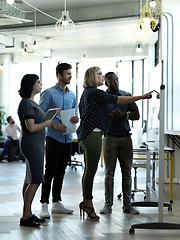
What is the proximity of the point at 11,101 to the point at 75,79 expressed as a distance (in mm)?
2700

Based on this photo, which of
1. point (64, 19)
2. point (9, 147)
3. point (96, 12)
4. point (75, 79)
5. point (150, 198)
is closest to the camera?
point (150, 198)

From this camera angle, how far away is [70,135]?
4984mm

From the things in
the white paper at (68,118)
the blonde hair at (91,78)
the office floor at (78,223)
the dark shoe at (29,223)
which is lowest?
the office floor at (78,223)

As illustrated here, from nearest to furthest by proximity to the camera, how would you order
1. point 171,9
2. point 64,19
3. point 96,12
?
point 64,19 → point 171,9 → point 96,12

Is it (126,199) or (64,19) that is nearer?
(126,199)

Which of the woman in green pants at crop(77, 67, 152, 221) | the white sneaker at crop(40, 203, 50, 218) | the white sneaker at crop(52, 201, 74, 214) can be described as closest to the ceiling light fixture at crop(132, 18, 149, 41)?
the woman in green pants at crop(77, 67, 152, 221)

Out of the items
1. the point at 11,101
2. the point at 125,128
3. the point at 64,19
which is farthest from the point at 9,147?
the point at 125,128

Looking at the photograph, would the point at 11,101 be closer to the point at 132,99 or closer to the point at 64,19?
the point at 64,19

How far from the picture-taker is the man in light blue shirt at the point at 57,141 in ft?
15.9

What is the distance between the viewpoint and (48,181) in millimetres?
4844

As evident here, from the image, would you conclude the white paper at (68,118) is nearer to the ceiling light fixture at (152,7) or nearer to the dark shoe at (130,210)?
the dark shoe at (130,210)

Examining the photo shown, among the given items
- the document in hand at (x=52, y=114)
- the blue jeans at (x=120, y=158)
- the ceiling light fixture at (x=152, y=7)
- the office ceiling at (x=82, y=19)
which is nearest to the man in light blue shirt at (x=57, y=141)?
the document in hand at (x=52, y=114)

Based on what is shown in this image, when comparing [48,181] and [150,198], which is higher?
[48,181]

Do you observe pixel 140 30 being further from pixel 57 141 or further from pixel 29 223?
pixel 29 223
